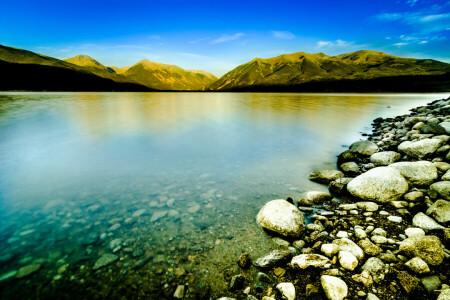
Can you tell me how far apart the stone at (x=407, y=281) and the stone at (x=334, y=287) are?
0.73 meters

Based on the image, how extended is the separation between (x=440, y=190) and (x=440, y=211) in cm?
105

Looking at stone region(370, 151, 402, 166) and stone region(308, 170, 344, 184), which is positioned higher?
stone region(370, 151, 402, 166)

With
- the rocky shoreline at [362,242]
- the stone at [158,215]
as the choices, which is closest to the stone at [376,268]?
the rocky shoreline at [362,242]

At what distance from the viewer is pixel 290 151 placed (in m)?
9.65

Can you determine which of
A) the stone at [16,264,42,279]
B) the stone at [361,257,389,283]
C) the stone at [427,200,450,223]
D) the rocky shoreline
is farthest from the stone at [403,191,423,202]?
the stone at [16,264,42,279]

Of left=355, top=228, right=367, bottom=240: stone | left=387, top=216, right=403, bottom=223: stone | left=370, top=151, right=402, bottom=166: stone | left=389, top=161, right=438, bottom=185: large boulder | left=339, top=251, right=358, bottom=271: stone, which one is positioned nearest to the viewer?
left=339, top=251, right=358, bottom=271: stone

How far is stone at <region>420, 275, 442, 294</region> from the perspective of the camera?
2608mm

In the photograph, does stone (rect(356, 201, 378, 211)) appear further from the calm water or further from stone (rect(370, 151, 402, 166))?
stone (rect(370, 151, 402, 166))

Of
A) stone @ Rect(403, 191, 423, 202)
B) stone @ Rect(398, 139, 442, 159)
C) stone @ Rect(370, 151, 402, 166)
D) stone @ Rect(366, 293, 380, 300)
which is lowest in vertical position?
stone @ Rect(366, 293, 380, 300)

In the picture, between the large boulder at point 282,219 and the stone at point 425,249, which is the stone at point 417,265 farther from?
the large boulder at point 282,219

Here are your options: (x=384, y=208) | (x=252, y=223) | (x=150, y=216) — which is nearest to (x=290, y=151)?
(x=384, y=208)

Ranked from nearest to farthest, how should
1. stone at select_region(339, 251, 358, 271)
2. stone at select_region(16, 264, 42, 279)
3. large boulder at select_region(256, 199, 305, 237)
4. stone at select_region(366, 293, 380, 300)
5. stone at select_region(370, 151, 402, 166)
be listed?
1. stone at select_region(366, 293, 380, 300)
2. stone at select_region(339, 251, 358, 271)
3. stone at select_region(16, 264, 42, 279)
4. large boulder at select_region(256, 199, 305, 237)
5. stone at select_region(370, 151, 402, 166)

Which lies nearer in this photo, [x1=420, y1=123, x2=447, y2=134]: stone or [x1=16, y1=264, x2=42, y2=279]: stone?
[x1=16, y1=264, x2=42, y2=279]: stone

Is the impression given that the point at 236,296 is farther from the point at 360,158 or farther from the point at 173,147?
the point at 173,147
